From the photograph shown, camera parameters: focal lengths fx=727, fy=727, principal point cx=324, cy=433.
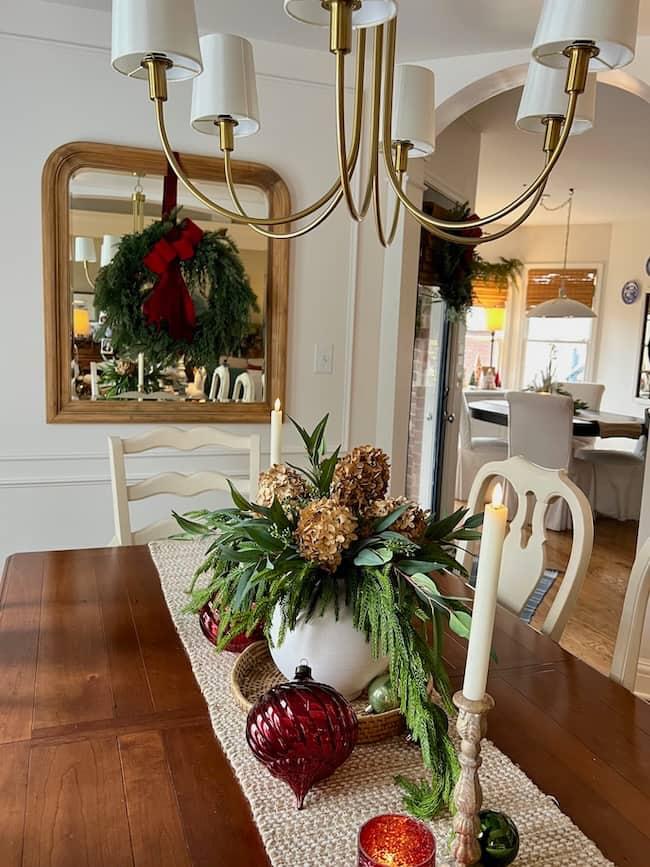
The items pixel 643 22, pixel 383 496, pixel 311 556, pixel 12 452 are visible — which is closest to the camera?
pixel 311 556

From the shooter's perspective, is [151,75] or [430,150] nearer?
[151,75]

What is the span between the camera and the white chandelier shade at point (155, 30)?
117 cm

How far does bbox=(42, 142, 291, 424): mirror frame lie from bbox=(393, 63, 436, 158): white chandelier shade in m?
1.19

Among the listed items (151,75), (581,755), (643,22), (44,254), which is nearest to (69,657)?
(581,755)

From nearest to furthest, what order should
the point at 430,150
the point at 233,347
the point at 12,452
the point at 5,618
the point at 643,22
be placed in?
the point at 5,618, the point at 430,150, the point at 643,22, the point at 12,452, the point at 233,347

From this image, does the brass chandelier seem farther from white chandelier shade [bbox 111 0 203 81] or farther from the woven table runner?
the woven table runner

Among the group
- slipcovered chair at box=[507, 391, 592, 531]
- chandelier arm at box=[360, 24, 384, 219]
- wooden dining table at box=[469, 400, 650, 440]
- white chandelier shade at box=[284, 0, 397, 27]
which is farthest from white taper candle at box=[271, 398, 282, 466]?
wooden dining table at box=[469, 400, 650, 440]

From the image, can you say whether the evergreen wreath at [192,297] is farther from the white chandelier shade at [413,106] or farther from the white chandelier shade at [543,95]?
the white chandelier shade at [543,95]

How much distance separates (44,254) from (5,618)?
153 cm

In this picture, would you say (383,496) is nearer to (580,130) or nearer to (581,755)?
(581,755)

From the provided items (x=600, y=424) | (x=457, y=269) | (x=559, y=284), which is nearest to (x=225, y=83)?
(x=457, y=269)

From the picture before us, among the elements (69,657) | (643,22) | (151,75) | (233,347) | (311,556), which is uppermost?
(643,22)

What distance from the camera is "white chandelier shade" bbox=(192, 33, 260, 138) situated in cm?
144

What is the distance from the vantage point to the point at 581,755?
102cm
